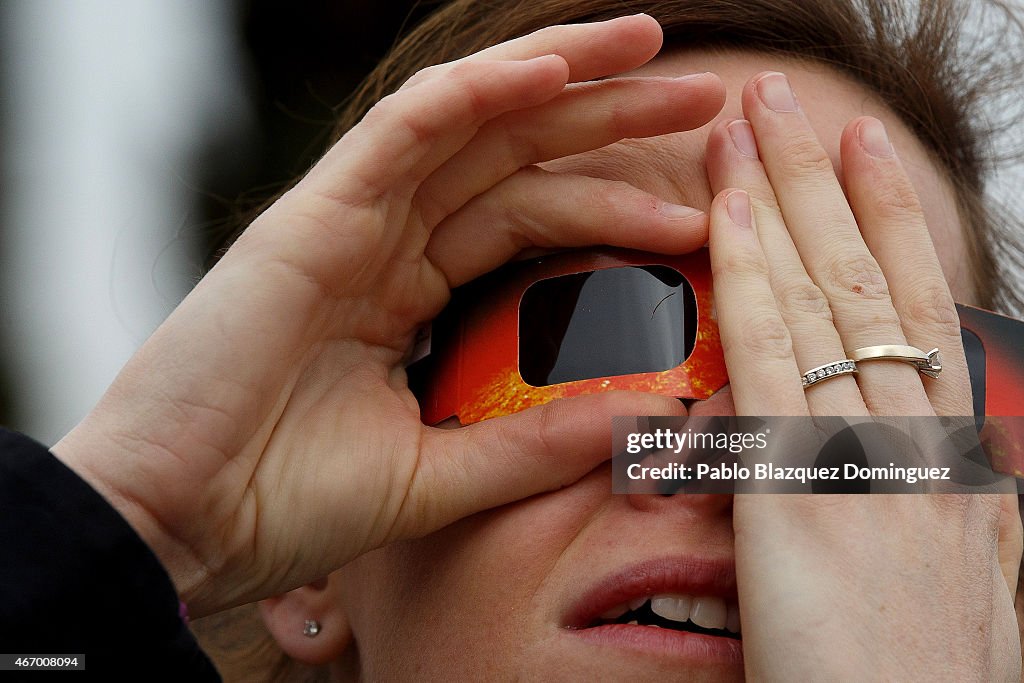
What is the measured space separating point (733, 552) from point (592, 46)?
2.96 feet

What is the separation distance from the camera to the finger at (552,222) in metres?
1.79

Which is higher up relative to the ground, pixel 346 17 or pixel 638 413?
pixel 346 17

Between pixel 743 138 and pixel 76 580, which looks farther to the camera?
pixel 743 138

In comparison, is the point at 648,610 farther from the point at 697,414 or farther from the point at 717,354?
the point at 717,354

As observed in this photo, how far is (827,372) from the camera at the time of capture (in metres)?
1.68

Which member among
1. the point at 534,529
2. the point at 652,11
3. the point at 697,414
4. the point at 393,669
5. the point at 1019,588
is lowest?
the point at 1019,588

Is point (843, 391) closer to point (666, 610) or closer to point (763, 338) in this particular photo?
point (763, 338)

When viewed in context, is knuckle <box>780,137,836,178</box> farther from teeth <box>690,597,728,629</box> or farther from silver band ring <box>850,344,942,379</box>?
teeth <box>690,597,728,629</box>

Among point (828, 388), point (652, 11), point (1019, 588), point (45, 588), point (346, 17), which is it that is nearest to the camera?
point (45, 588)

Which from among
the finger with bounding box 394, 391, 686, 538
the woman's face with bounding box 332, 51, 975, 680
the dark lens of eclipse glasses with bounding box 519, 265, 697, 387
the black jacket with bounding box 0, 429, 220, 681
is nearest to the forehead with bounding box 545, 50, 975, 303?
the woman's face with bounding box 332, 51, 975, 680

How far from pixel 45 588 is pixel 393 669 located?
716 mm

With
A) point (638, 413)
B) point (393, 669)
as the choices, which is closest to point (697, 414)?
point (638, 413)

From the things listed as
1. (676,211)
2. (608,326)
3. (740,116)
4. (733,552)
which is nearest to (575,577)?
(733,552)

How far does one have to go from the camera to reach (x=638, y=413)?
1.70 meters
